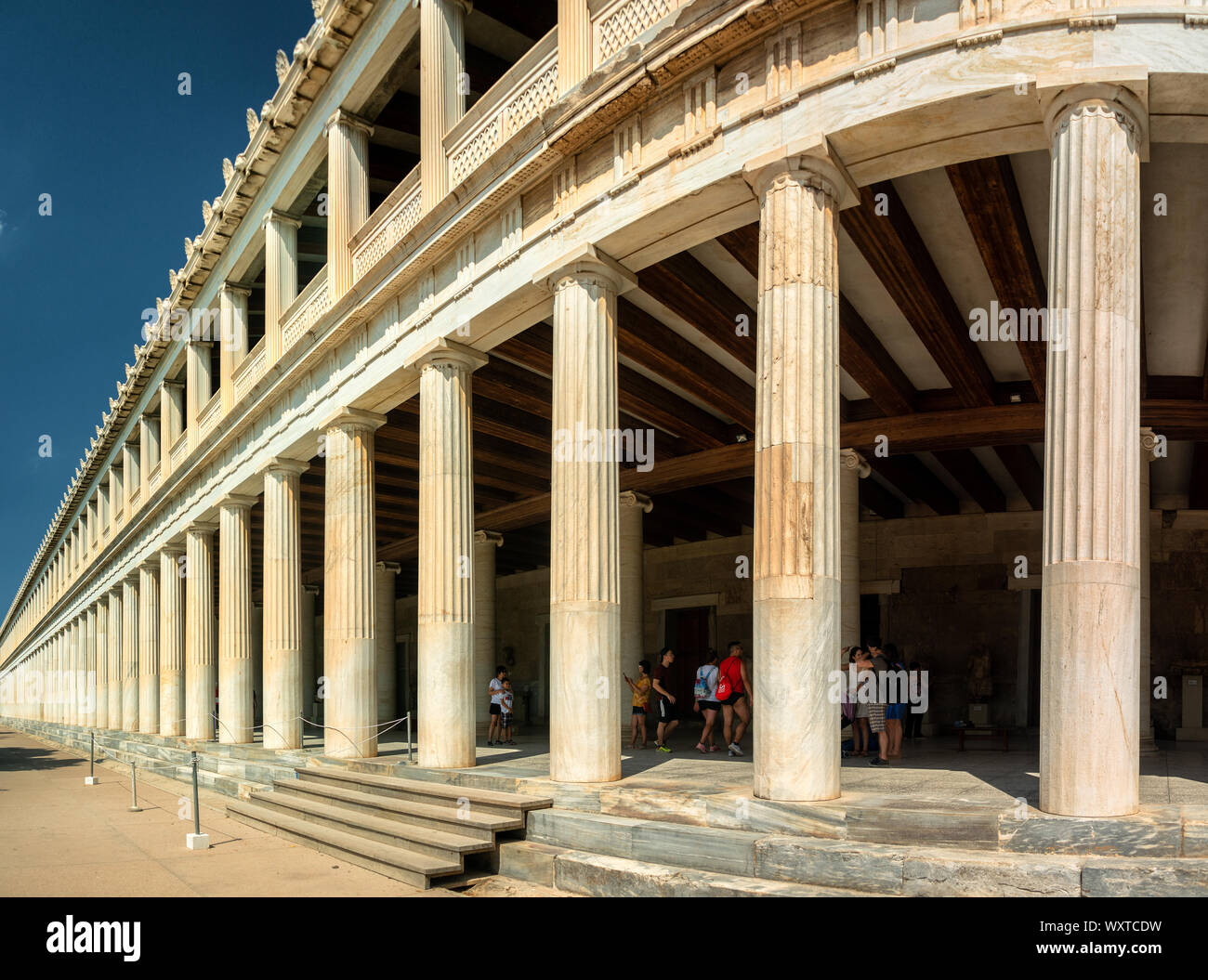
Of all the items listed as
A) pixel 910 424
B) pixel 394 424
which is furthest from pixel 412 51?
pixel 910 424

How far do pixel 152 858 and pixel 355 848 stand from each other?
2.59 metres

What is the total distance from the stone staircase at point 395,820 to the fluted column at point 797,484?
2.79 meters

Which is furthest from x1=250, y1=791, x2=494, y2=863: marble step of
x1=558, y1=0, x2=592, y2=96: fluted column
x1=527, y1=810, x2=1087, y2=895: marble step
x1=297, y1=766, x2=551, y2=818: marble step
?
x1=558, y1=0, x2=592, y2=96: fluted column

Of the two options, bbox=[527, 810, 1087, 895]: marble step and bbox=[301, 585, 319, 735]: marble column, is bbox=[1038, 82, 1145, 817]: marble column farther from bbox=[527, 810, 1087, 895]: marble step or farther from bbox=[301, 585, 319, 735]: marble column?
bbox=[301, 585, 319, 735]: marble column

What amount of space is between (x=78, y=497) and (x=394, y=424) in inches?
1598

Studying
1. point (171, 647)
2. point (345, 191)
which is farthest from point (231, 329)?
point (171, 647)

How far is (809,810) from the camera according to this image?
7.71m

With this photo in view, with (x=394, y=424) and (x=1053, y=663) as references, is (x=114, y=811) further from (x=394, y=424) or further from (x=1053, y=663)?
(x=1053, y=663)

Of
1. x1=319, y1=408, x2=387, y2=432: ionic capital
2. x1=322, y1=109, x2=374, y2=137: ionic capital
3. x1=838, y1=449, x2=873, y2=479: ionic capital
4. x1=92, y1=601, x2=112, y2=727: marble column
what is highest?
x1=322, y1=109, x2=374, y2=137: ionic capital

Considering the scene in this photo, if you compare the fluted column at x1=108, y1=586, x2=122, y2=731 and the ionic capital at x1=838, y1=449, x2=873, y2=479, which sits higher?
the ionic capital at x1=838, y1=449, x2=873, y2=479

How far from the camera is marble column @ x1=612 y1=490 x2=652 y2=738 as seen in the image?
1819 centimetres

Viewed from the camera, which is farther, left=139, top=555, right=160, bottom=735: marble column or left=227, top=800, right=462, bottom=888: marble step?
left=139, top=555, right=160, bottom=735: marble column

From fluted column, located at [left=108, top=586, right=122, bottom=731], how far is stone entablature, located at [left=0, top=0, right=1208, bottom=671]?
89.5 ft

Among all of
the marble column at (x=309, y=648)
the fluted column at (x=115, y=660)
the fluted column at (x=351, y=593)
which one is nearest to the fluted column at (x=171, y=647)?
the fluted column at (x=115, y=660)
